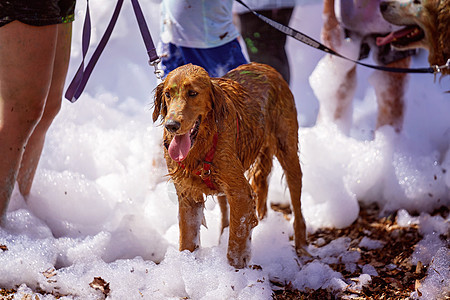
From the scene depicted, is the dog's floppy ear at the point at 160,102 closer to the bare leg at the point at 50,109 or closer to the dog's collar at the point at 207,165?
the dog's collar at the point at 207,165

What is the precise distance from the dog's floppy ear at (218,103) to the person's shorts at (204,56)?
125 centimetres

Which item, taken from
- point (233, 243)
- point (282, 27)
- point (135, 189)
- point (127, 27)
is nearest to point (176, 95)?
point (233, 243)

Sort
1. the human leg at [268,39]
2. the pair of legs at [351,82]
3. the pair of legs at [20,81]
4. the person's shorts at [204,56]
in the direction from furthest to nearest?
the pair of legs at [351,82] → the human leg at [268,39] → the person's shorts at [204,56] → the pair of legs at [20,81]

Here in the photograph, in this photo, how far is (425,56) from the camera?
5.54 metres

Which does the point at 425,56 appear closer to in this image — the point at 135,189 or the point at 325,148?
the point at 325,148

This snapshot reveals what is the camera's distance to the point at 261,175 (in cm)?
371

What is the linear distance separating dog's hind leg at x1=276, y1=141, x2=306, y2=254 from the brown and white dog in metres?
2.06

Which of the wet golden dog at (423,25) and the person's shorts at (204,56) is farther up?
the wet golden dog at (423,25)

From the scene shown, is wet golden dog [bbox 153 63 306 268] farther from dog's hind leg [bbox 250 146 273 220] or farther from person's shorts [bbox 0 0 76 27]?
person's shorts [bbox 0 0 76 27]

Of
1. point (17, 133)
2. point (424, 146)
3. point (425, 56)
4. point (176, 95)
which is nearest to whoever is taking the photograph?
point (176, 95)

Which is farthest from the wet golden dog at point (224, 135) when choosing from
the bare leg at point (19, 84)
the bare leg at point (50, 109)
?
the bare leg at point (50, 109)

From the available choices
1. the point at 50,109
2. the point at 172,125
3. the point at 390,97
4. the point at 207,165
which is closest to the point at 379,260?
the point at 207,165

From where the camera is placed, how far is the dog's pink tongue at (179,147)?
2508 mm

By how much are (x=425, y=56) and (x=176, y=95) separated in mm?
3970
